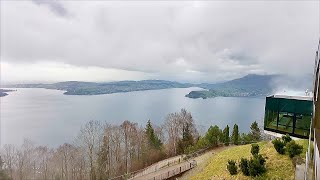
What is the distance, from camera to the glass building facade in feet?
43.9

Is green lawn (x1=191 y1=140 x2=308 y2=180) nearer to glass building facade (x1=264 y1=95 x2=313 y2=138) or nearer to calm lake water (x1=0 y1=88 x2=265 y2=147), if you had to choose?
glass building facade (x1=264 y1=95 x2=313 y2=138)

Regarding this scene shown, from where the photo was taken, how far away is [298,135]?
1388 cm

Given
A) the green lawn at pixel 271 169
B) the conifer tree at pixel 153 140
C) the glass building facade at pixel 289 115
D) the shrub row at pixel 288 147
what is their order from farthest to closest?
the conifer tree at pixel 153 140 < the glass building facade at pixel 289 115 < the shrub row at pixel 288 147 < the green lawn at pixel 271 169

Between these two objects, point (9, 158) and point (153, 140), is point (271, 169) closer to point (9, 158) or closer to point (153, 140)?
point (153, 140)

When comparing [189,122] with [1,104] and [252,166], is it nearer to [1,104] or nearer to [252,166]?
[252,166]

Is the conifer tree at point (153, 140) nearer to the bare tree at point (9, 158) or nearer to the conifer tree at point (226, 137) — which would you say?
the conifer tree at point (226, 137)

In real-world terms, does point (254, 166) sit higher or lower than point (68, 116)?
higher

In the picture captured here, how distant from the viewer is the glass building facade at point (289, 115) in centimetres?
1337

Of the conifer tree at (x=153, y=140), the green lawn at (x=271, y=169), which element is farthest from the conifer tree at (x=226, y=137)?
the green lawn at (x=271, y=169)

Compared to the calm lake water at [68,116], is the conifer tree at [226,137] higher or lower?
higher

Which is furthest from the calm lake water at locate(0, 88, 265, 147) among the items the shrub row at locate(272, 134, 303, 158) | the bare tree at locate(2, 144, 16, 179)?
the shrub row at locate(272, 134, 303, 158)

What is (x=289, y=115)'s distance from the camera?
1416 centimetres

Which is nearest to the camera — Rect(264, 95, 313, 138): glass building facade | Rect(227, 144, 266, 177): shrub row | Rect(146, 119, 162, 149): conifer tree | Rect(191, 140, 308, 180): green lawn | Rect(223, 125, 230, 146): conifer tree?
Rect(191, 140, 308, 180): green lawn

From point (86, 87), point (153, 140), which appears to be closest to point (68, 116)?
point (153, 140)
